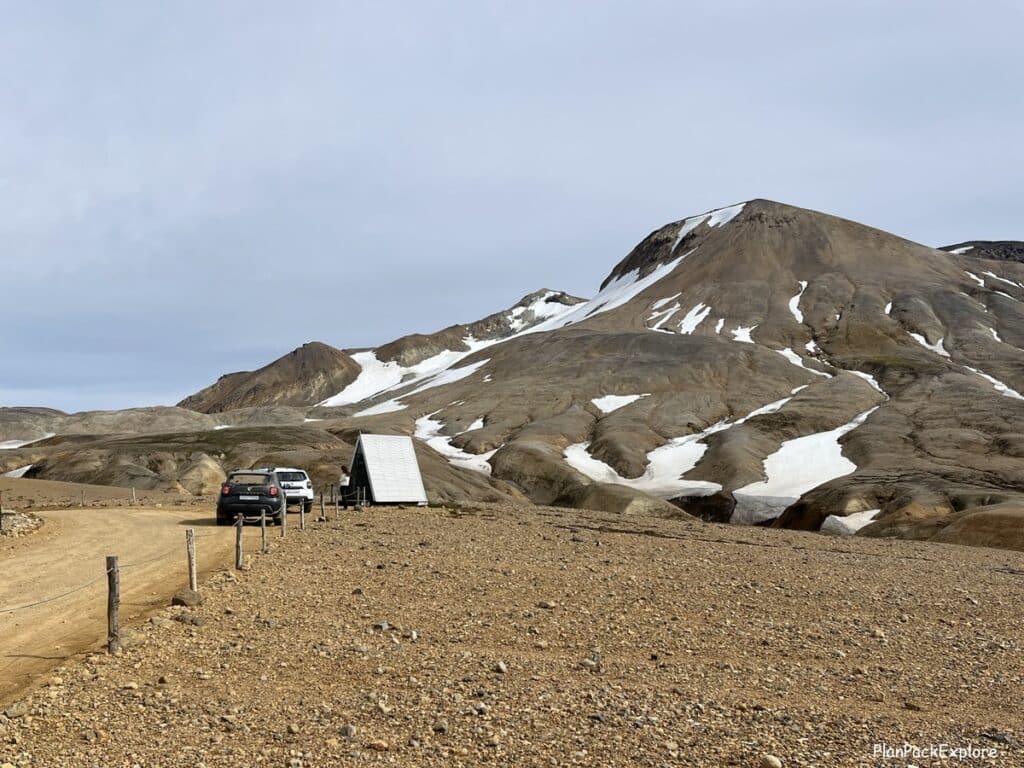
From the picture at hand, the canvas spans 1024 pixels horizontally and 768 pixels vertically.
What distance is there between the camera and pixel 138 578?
746 inches

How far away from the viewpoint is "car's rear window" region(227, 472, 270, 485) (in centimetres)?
3058

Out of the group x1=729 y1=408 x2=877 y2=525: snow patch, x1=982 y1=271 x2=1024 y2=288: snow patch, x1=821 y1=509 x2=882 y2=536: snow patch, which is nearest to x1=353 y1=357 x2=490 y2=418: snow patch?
x1=729 y1=408 x2=877 y2=525: snow patch

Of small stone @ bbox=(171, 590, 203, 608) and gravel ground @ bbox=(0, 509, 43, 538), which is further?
gravel ground @ bbox=(0, 509, 43, 538)

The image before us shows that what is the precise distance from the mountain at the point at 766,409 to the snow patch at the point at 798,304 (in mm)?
668

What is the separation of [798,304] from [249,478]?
163408 millimetres

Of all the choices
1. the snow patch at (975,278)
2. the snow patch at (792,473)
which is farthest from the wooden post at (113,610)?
the snow patch at (975,278)

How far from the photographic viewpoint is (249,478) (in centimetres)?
3092

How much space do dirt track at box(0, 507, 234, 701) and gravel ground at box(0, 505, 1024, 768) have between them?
0.96 metres

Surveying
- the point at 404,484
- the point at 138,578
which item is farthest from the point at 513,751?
the point at 404,484

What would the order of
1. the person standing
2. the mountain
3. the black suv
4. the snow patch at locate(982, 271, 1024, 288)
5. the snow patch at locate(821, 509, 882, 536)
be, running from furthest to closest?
the snow patch at locate(982, 271, 1024, 288) → the mountain → the snow patch at locate(821, 509, 882, 536) → the person standing → the black suv

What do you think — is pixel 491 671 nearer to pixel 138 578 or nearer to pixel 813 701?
pixel 813 701

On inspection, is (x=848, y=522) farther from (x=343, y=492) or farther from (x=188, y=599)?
(x=188, y=599)

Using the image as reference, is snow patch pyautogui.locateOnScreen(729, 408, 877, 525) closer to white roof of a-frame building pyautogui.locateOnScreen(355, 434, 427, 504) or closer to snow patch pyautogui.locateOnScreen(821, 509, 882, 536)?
snow patch pyautogui.locateOnScreen(821, 509, 882, 536)

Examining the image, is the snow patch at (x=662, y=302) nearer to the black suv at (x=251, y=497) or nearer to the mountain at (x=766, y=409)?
the mountain at (x=766, y=409)
